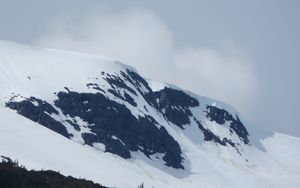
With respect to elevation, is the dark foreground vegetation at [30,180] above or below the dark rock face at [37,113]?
below

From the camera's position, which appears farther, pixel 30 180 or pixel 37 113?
pixel 37 113

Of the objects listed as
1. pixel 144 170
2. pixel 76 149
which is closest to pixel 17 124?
pixel 76 149

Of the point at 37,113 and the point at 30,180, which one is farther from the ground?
the point at 37,113

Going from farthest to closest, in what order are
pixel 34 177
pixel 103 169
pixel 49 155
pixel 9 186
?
pixel 103 169 → pixel 49 155 → pixel 34 177 → pixel 9 186

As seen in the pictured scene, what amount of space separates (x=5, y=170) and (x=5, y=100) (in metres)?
152

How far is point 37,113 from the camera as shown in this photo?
197 meters

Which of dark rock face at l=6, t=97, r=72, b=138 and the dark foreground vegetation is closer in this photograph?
the dark foreground vegetation

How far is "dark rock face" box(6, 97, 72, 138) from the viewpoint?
19262 centimetres

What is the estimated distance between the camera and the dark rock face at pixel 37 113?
19262cm

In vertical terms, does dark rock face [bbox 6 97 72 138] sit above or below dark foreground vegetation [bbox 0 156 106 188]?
above

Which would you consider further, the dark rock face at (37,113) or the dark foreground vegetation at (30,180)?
the dark rock face at (37,113)

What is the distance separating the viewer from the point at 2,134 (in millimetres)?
139375

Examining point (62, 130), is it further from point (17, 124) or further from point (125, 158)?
point (17, 124)

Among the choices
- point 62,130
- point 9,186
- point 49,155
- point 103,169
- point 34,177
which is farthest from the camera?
point 62,130
